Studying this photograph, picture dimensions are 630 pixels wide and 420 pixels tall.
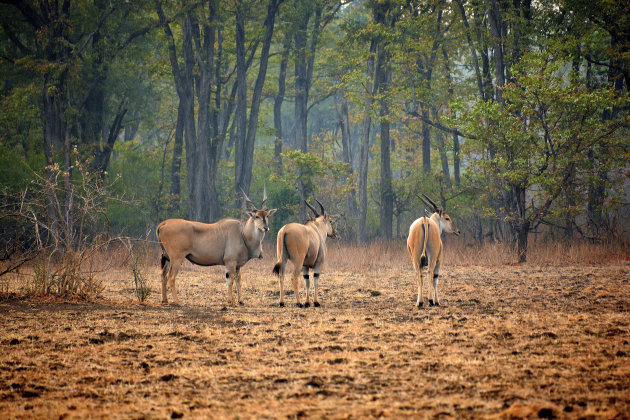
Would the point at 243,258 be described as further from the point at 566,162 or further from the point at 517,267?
the point at 566,162

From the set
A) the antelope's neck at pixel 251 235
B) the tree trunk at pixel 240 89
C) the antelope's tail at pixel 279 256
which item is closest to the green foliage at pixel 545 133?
the antelope's neck at pixel 251 235

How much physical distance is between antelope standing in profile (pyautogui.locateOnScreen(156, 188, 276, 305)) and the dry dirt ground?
56 cm

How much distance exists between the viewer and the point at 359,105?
89.2ft

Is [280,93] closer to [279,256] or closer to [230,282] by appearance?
[230,282]

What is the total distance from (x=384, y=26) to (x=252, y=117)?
6.39m

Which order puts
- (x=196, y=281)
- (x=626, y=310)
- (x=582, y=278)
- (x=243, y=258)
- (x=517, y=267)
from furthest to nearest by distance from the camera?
(x=517, y=267) → (x=196, y=281) → (x=582, y=278) → (x=243, y=258) → (x=626, y=310)

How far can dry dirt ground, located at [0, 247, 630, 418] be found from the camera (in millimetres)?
5023

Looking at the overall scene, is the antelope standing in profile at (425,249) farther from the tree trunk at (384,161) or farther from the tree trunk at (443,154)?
the tree trunk at (443,154)

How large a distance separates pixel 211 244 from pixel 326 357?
16.8ft

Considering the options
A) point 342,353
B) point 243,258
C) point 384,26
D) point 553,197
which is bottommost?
point 342,353

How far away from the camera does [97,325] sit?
8.50 metres

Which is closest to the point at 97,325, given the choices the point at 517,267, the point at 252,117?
the point at 517,267

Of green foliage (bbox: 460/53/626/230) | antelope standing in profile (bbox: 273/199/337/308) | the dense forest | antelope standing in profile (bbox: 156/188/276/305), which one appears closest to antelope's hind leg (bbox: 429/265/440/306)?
antelope standing in profile (bbox: 273/199/337/308)

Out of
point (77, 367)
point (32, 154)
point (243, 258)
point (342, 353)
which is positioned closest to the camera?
point (77, 367)
